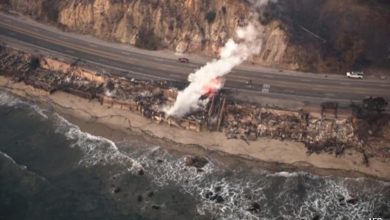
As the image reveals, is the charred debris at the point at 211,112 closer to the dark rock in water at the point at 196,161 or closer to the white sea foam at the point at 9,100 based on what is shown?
the white sea foam at the point at 9,100

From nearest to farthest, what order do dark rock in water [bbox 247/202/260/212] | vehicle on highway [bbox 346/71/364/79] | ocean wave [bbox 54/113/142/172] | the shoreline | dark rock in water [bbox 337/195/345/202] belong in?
dark rock in water [bbox 247/202/260/212], dark rock in water [bbox 337/195/345/202], the shoreline, ocean wave [bbox 54/113/142/172], vehicle on highway [bbox 346/71/364/79]

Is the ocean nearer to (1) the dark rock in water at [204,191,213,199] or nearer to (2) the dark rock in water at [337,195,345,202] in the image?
(1) the dark rock in water at [204,191,213,199]

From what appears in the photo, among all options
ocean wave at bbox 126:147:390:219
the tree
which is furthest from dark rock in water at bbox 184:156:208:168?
the tree

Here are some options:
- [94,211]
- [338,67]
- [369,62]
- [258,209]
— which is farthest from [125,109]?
[369,62]

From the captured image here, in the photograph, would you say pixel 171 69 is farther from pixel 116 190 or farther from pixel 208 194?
pixel 208 194

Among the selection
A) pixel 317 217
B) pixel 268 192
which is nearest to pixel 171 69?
pixel 268 192
